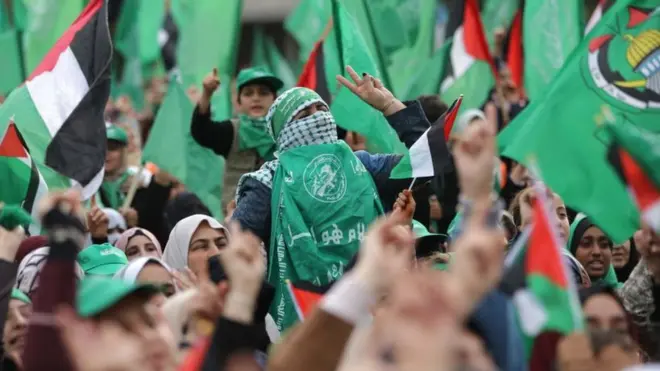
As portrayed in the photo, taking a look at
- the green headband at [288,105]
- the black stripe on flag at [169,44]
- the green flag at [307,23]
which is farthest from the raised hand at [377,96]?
the black stripe on flag at [169,44]

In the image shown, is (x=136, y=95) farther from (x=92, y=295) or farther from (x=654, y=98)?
(x=92, y=295)

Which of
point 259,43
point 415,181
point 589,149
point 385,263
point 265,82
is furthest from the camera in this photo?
point 259,43

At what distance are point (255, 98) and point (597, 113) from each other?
3205 mm

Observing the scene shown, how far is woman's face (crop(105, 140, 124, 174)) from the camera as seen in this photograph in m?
10.5

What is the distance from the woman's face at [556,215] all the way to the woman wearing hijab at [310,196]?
66 centimetres

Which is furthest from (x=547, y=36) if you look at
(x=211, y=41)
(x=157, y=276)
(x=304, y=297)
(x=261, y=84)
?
(x=304, y=297)

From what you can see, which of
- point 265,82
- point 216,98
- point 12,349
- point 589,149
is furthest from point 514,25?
point 12,349

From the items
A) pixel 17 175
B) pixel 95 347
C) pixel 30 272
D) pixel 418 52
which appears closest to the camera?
pixel 95 347

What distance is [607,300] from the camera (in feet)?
18.9

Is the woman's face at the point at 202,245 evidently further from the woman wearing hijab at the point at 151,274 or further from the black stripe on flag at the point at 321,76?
the black stripe on flag at the point at 321,76

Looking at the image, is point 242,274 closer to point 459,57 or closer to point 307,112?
point 307,112

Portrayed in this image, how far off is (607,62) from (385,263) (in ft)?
8.63

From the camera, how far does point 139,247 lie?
8.27 meters

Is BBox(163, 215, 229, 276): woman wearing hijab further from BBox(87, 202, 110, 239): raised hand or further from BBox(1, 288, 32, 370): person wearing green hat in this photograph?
BBox(1, 288, 32, 370): person wearing green hat
